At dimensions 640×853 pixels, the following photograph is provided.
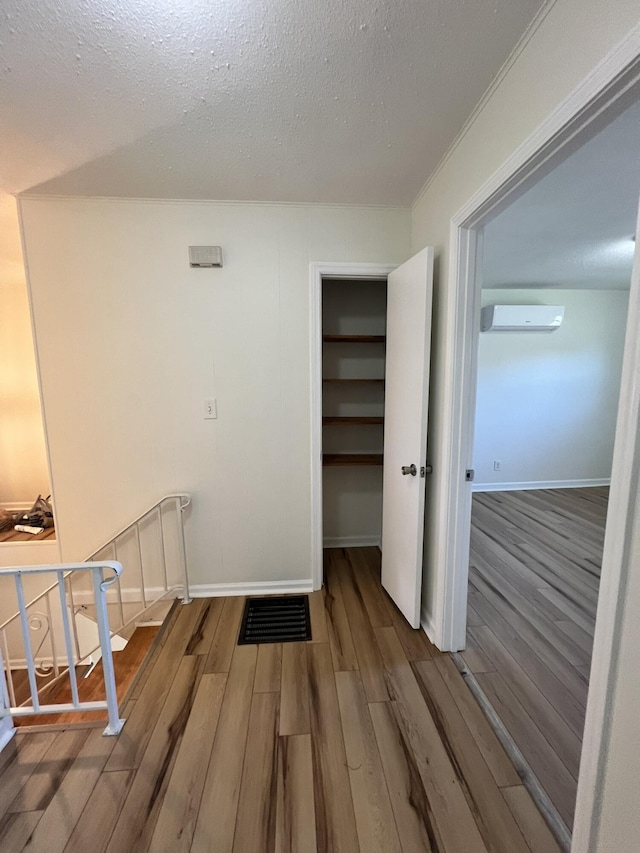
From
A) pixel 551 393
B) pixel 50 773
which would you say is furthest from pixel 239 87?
pixel 551 393

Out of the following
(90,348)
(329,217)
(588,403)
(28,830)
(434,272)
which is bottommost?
(28,830)

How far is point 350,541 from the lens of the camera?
3035mm

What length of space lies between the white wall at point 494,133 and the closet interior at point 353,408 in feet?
2.34

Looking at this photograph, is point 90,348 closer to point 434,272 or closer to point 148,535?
point 148,535

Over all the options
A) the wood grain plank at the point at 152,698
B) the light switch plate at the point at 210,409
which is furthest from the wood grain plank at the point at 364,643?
the light switch plate at the point at 210,409

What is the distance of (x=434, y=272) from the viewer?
1852mm

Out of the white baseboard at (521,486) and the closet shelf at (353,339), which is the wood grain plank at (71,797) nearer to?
the closet shelf at (353,339)

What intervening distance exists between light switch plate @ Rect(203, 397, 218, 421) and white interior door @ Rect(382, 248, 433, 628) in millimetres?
1099

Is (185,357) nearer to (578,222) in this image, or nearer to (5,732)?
(5,732)

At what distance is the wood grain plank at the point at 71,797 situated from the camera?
1.10 m

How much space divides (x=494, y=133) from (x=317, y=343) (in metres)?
1.24

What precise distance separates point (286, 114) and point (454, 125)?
0.69 m

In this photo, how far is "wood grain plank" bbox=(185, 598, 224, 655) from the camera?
6.26 feet

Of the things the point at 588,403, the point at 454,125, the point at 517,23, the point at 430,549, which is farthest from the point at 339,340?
the point at 588,403
